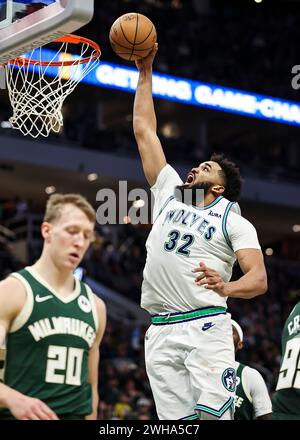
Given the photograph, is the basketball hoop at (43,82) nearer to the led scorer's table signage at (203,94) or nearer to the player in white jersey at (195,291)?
the player in white jersey at (195,291)

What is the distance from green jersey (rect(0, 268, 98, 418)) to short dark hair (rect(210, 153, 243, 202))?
165 centimetres

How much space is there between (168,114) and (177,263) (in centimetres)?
2214

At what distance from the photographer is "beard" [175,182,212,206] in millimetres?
5893

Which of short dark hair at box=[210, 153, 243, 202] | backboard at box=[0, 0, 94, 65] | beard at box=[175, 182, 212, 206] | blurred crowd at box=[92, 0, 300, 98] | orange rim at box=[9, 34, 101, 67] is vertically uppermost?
blurred crowd at box=[92, 0, 300, 98]

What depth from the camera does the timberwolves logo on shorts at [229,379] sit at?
17.7ft

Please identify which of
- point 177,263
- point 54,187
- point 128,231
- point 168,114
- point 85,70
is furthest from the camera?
point 168,114

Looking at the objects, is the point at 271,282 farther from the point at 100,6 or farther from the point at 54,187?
the point at 100,6

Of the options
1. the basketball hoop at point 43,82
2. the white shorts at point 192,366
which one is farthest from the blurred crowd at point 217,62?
the white shorts at point 192,366

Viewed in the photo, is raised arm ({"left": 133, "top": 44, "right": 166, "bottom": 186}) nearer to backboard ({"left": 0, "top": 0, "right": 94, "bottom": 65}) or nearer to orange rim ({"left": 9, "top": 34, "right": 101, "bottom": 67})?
orange rim ({"left": 9, "top": 34, "right": 101, "bottom": 67})

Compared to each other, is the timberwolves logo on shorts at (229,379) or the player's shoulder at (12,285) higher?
the player's shoulder at (12,285)

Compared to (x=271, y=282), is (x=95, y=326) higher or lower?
lower

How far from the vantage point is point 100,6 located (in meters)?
26.5

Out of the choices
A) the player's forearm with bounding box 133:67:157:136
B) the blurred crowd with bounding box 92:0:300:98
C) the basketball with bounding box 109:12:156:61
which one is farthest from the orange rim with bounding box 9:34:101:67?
the blurred crowd with bounding box 92:0:300:98
